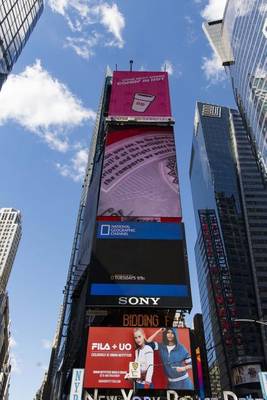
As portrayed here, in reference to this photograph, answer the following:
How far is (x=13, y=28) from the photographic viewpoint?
83.3 metres

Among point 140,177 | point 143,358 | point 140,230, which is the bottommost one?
point 143,358

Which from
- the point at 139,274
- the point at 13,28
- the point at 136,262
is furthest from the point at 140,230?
the point at 13,28

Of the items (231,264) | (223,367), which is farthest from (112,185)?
(231,264)

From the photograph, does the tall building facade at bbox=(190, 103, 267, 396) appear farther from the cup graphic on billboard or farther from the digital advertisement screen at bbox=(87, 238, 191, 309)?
the digital advertisement screen at bbox=(87, 238, 191, 309)

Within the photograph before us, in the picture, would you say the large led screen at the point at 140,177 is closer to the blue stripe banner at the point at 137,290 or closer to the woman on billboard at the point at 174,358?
the blue stripe banner at the point at 137,290

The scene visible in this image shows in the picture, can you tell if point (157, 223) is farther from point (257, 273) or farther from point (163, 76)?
point (257, 273)

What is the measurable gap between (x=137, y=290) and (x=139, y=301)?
955 mm

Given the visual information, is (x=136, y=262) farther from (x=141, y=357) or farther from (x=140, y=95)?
(x=140, y=95)

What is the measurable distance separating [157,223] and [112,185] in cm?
710

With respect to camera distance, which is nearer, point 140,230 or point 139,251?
point 139,251

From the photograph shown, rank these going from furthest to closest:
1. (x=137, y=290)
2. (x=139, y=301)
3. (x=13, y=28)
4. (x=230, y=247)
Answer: (x=230, y=247)
(x=13, y=28)
(x=137, y=290)
(x=139, y=301)

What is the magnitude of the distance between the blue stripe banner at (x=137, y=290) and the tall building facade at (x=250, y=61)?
5344cm

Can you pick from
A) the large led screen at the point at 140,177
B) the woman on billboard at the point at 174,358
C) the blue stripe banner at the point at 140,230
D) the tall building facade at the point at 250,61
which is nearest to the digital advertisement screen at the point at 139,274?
the blue stripe banner at the point at 140,230

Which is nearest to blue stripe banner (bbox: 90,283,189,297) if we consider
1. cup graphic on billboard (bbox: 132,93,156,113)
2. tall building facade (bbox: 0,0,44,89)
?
cup graphic on billboard (bbox: 132,93,156,113)
